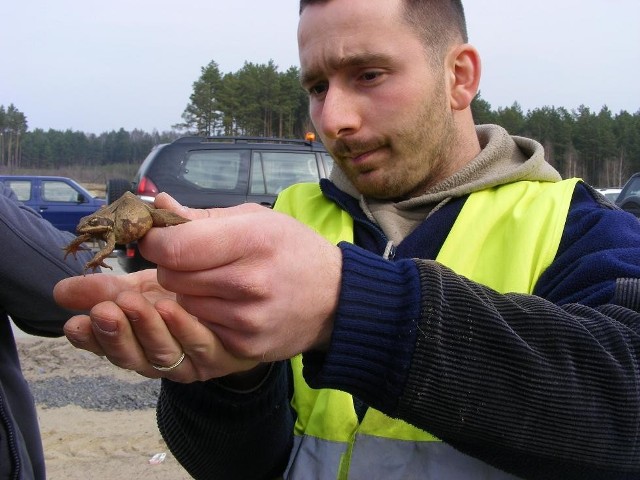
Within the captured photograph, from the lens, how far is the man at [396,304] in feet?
4.55

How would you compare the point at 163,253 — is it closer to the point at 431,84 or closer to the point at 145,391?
the point at 431,84

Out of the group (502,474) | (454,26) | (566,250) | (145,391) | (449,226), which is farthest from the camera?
(145,391)

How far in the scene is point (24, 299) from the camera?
8.29 ft

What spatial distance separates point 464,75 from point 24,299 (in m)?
1.90

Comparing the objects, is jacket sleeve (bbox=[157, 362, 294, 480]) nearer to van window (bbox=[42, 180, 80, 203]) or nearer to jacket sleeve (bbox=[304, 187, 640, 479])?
jacket sleeve (bbox=[304, 187, 640, 479])

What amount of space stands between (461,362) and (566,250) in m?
0.67

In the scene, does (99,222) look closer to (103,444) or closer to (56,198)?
(103,444)

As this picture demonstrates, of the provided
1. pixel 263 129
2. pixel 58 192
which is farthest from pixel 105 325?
pixel 263 129

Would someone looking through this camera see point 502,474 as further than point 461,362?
Yes

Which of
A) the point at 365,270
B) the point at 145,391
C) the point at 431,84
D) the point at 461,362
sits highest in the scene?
the point at 431,84

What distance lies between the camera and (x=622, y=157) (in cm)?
5184

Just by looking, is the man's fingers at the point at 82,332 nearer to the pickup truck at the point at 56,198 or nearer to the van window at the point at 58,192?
the pickup truck at the point at 56,198

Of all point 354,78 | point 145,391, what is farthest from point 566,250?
point 145,391

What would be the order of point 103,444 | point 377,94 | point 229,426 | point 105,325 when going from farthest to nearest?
point 103,444 → point 377,94 → point 229,426 → point 105,325
